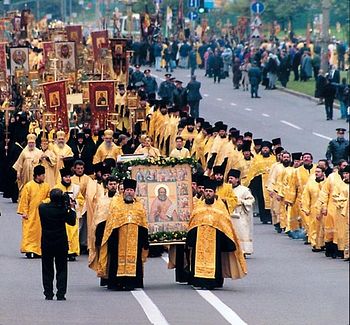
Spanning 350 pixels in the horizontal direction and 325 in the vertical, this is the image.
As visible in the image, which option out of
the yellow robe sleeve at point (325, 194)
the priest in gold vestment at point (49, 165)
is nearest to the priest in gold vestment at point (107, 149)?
the priest in gold vestment at point (49, 165)

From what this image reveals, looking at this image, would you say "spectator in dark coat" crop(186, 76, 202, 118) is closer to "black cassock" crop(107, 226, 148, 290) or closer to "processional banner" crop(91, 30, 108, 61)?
"processional banner" crop(91, 30, 108, 61)

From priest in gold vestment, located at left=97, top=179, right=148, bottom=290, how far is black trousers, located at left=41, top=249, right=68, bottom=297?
0.95 m

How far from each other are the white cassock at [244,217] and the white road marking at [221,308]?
4.05 metres

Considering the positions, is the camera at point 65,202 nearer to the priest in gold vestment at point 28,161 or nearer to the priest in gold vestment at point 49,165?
the priest in gold vestment at point 49,165

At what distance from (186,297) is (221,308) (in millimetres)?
1176

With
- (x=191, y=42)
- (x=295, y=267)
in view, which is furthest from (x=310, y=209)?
(x=191, y=42)

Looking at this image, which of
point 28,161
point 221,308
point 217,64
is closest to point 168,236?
point 221,308

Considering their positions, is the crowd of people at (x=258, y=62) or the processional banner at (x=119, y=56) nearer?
the processional banner at (x=119, y=56)

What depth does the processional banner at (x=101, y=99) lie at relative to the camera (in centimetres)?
3841

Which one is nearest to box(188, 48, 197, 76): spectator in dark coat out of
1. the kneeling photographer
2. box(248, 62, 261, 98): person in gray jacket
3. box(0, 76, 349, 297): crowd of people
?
box(248, 62, 261, 98): person in gray jacket

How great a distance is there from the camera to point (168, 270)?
25.4 metres

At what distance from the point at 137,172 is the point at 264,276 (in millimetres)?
2479

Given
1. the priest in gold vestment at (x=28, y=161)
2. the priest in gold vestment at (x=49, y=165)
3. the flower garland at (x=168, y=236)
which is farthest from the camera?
Result: the priest in gold vestment at (x=28, y=161)

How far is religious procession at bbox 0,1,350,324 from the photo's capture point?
74.1ft
